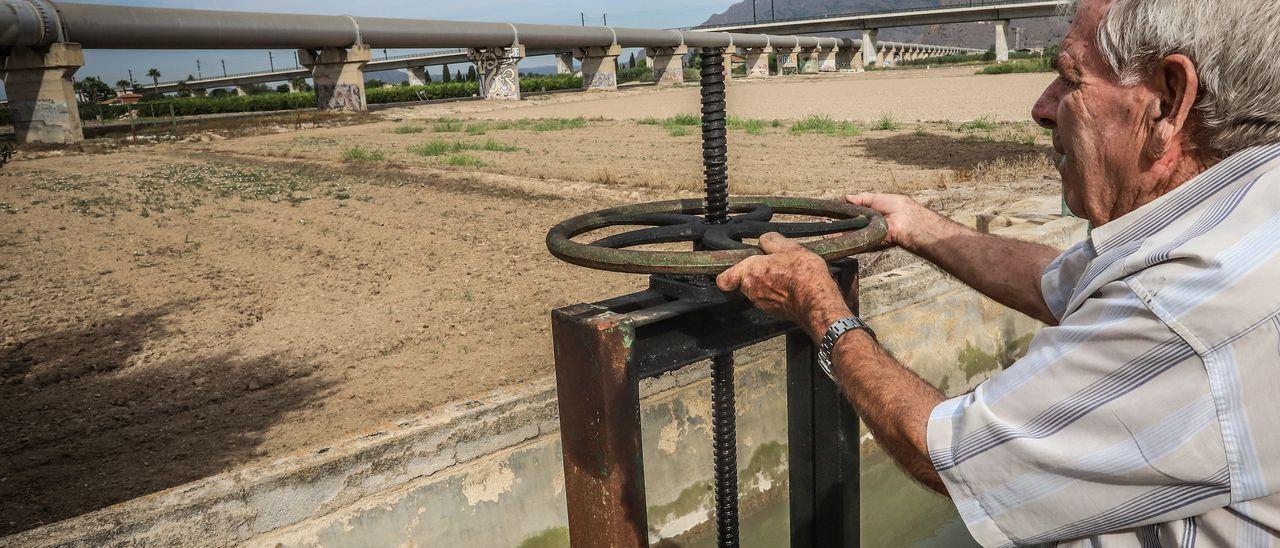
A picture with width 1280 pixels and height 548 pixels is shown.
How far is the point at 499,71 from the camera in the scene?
31.9m

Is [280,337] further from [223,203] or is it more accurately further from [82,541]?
[223,203]

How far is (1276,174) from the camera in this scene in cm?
116

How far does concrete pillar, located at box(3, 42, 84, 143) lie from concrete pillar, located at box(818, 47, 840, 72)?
4807 centimetres

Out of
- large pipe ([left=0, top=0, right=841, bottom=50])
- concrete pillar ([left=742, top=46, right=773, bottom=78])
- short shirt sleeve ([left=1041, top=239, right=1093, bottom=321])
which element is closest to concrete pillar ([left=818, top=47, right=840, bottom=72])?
concrete pillar ([left=742, top=46, right=773, bottom=78])

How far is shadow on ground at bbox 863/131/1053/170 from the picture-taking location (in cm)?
1098

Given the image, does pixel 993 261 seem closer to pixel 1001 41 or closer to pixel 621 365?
pixel 621 365

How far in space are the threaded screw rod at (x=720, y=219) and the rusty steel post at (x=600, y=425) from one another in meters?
0.39

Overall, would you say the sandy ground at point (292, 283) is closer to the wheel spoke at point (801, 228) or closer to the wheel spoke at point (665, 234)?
the wheel spoke at point (665, 234)

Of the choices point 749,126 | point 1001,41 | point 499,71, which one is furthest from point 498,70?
point 1001,41

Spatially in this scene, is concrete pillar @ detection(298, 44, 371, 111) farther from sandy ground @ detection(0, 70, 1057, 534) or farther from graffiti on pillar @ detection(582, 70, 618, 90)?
sandy ground @ detection(0, 70, 1057, 534)

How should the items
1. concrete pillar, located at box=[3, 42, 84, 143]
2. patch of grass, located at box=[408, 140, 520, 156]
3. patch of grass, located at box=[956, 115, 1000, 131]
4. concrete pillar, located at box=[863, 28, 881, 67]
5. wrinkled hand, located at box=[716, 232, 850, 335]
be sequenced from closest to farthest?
wrinkled hand, located at box=[716, 232, 850, 335], patch of grass, located at box=[408, 140, 520, 156], patch of grass, located at box=[956, 115, 1000, 131], concrete pillar, located at box=[3, 42, 84, 143], concrete pillar, located at box=[863, 28, 881, 67]

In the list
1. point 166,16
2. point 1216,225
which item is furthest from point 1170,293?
point 166,16

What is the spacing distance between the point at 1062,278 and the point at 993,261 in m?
0.27

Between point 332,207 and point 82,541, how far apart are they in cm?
738
